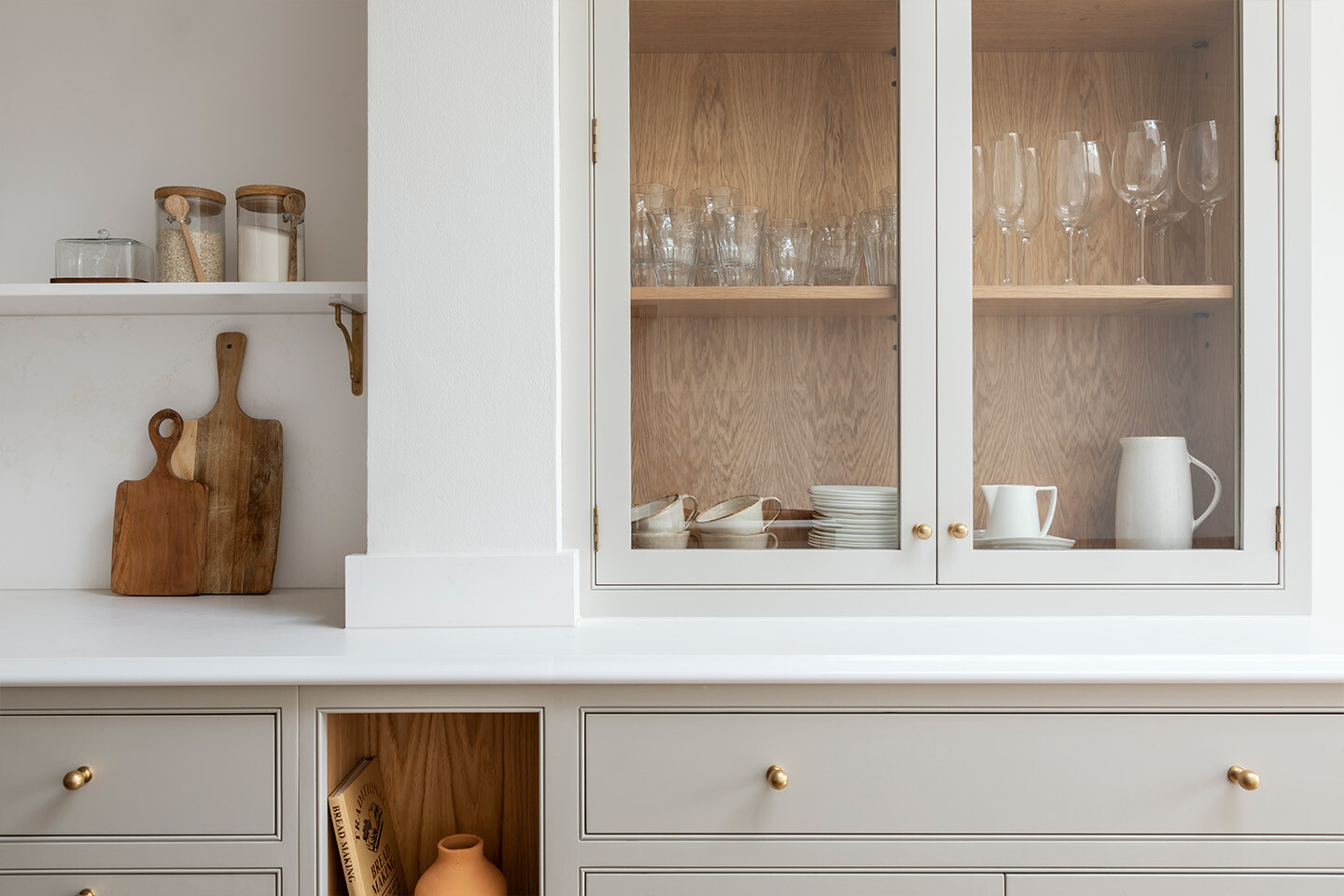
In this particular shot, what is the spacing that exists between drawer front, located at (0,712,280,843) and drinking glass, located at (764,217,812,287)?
932 mm

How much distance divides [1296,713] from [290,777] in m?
1.25

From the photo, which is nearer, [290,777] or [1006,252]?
[290,777]

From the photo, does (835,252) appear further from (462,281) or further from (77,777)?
(77,777)

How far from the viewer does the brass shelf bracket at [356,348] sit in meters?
1.49

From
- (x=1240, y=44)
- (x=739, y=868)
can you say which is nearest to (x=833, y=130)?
(x=1240, y=44)

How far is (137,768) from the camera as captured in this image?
3.41 ft

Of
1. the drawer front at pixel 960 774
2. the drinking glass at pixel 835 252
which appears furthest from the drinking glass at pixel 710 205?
the drawer front at pixel 960 774

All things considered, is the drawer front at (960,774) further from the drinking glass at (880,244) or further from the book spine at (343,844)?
the drinking glass at (880,244)

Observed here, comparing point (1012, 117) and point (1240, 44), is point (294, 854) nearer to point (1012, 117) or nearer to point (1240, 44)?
point (1012, 117)

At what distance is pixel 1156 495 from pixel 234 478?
1.56m

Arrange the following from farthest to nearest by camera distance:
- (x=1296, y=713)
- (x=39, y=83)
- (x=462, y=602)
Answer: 1. (x=39, y=83)
2. (x=462, y=602)
3. (x=1296, y=713)

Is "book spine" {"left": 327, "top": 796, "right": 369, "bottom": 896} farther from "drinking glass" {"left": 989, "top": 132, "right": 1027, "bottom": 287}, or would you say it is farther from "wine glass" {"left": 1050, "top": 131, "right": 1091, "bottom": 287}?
"wine glass" {"left": 1050, "top": 131, "right": 1091, "bottom": 287}

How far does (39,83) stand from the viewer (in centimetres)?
159

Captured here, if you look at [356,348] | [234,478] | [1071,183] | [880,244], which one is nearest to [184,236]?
[356,348]
